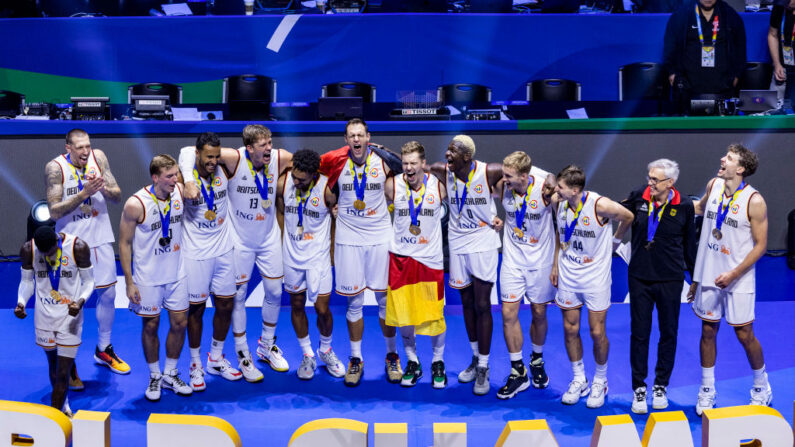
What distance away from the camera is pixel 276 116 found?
28.1 feet

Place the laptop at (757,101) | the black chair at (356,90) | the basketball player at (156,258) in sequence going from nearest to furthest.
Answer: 1. the basketball player at (156,258)
2. the laptop at (757,101)
3. the black chair at (356,90)

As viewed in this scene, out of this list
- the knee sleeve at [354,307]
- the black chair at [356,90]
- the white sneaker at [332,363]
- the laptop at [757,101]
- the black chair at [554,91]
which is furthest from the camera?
the black chair at [554,91]

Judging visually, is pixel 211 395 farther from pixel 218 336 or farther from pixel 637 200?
pixel 637 200

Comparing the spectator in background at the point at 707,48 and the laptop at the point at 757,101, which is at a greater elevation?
the spectator in background at the point at 707,48

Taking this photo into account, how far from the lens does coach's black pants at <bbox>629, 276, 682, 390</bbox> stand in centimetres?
564

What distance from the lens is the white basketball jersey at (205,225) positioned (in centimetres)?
599

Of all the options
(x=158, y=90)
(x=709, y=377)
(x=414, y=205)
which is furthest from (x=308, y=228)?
(x=158, y=90)

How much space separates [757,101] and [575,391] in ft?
13.4

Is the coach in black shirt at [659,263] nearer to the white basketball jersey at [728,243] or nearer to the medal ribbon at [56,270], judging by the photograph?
the white basketball jersey at [728,243]

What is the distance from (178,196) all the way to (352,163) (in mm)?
1267

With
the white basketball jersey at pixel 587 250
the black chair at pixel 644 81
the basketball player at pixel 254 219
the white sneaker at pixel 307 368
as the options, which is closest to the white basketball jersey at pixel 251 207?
the basketball player at pixel 254 219

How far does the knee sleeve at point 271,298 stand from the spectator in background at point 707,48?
5.07 metres

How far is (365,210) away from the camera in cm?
614

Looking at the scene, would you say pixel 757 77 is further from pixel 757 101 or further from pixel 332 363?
pixel 332 363
